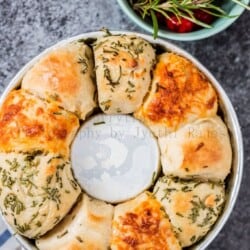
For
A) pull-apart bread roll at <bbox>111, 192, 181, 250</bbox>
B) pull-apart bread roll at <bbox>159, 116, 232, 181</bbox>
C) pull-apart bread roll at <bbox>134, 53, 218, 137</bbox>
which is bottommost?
pull-apart bread roll at <bbox>111, 192, 181, 250</bbox>

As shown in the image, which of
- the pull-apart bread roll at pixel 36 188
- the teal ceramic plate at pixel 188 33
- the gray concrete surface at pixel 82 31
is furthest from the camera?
the gray concrete surface at pixel 82 31

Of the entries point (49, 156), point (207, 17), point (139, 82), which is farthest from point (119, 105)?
point (207, 17)

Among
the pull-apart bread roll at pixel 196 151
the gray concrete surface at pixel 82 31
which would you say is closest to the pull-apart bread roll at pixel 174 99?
the pull-apart bread roll at pixel 196 151

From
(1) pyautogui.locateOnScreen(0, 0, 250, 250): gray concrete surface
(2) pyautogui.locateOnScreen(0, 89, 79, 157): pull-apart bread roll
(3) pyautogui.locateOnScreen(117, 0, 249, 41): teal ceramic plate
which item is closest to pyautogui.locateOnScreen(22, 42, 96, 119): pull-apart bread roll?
(2) pyautogui.locateOnScreen(0, 89, 79, 157): pull-apart bread roll

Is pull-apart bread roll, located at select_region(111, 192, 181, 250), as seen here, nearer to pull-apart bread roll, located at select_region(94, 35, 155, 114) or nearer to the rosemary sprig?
pull-apart bread roll, located at select_region(94, 35, 155, 114)

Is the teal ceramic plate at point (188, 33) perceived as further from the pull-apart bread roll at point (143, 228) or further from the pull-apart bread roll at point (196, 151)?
the pull-apart bread roll at point (143, 228)

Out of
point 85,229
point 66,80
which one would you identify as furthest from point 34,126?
point 85,229

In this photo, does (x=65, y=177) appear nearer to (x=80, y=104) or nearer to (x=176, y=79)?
(x=80, y=104)
